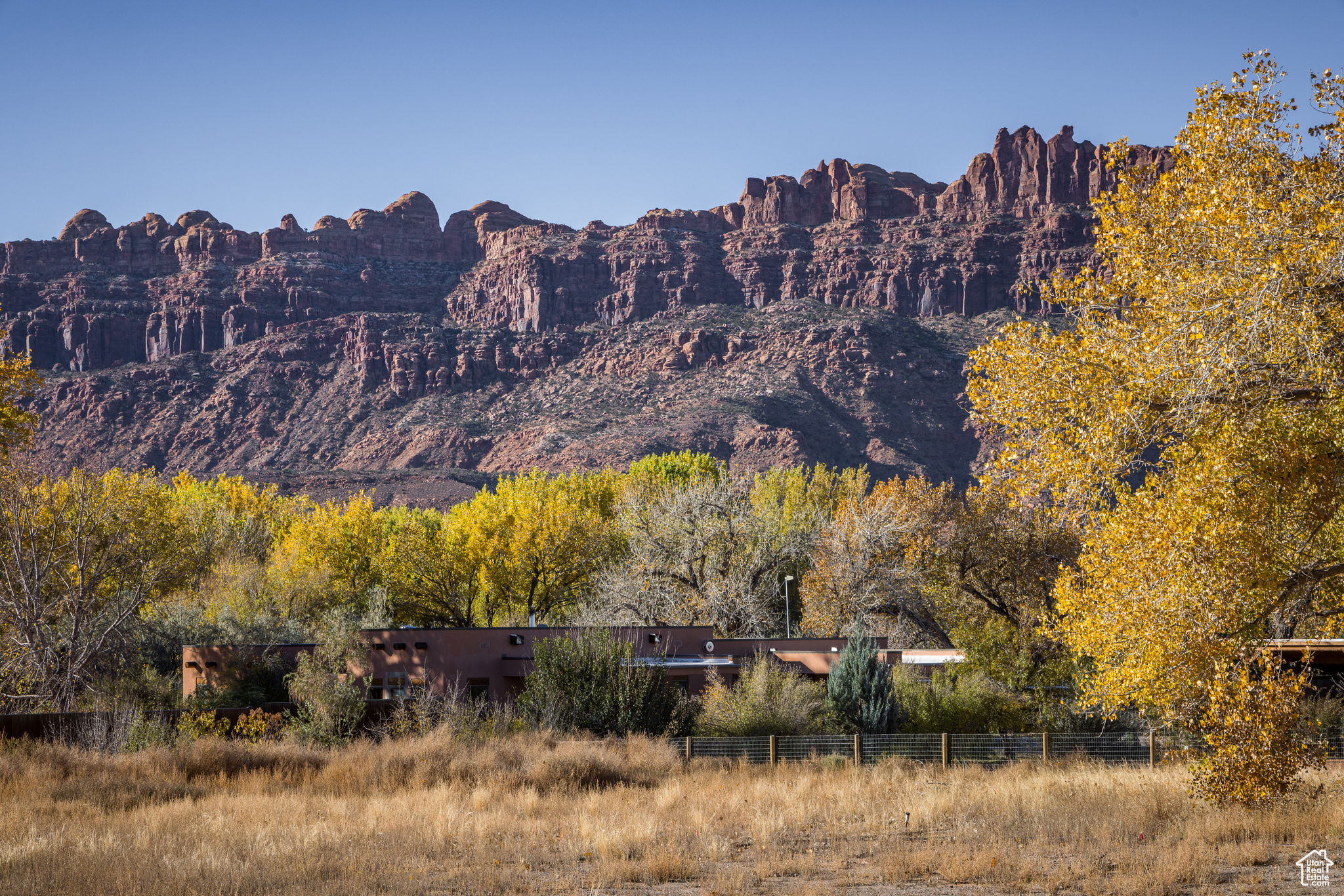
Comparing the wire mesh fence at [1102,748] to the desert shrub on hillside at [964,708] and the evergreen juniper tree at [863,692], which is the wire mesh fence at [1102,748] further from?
the evergreen juniper tree at [863,692]

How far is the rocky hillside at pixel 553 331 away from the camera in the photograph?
117 m

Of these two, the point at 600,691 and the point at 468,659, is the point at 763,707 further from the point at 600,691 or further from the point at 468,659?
the point at 468,659

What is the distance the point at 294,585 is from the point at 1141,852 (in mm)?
38190

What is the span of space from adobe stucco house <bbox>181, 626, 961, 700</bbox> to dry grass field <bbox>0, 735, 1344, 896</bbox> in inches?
390

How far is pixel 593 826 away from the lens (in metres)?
14.9

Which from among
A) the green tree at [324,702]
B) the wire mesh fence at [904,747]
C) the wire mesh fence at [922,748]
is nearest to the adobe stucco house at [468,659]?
the green tree at [324,702]

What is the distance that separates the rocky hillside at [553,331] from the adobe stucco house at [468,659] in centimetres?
6983

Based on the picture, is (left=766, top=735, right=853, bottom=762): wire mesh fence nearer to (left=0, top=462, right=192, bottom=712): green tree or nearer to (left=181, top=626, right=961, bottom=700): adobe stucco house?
(left=181, top=626, right=961, bottom=700): adobe stucco house

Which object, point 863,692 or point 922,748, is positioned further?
point 863,692

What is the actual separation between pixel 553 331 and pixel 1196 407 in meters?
147

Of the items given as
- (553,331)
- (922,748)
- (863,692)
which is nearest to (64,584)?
(863,692)

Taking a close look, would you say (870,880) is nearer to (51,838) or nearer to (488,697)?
(51,838)

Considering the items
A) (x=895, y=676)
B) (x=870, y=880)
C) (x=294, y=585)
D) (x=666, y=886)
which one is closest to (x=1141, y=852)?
(x=870, y=880)

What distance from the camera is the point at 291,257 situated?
17988cm
